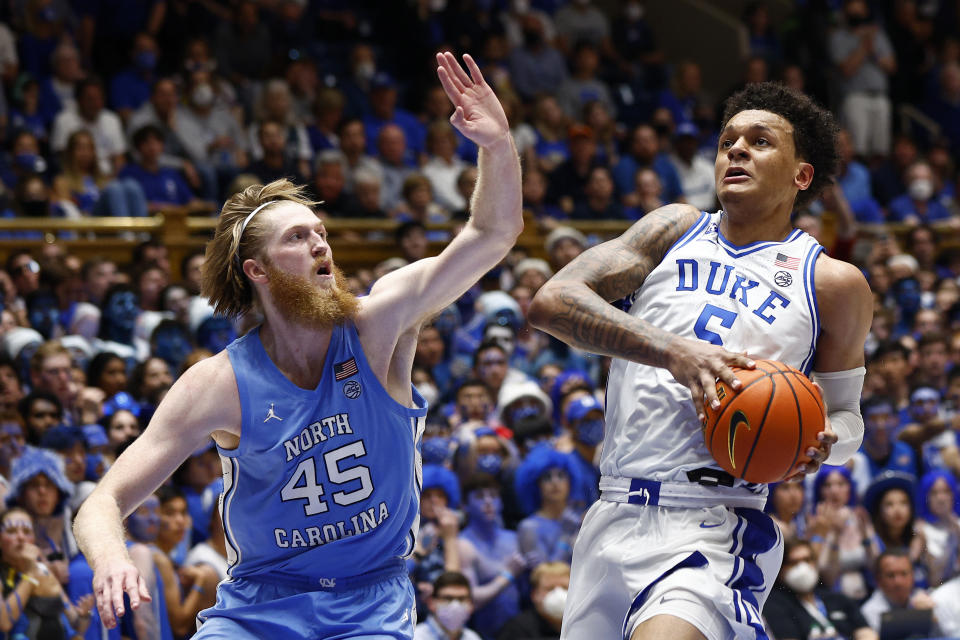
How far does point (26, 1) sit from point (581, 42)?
17.5 ft

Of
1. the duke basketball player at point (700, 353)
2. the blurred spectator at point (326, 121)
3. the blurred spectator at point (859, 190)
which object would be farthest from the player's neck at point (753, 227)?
the blurred spectator at point (859, 190)

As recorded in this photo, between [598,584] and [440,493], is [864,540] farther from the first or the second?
[598,584]

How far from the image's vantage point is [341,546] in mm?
3664

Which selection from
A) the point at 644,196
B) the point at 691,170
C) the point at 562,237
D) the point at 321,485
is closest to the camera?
the point at 321,485

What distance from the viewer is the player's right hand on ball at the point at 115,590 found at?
316 cm

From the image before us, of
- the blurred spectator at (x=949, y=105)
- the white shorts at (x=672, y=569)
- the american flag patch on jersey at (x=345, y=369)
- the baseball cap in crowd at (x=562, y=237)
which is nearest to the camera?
the white shorts at (x=672, y=569)

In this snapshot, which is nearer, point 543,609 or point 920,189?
point 543,609

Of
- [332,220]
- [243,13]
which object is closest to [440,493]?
[332,220]

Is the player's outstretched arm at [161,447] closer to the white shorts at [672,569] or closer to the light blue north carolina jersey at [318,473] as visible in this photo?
the light blue north carolina jersey at [318,473]

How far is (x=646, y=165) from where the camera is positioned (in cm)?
1173

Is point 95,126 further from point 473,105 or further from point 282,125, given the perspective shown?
point 473,105

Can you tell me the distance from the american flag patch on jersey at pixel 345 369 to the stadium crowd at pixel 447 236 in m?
1.29

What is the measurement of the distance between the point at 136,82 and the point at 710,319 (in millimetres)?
7769

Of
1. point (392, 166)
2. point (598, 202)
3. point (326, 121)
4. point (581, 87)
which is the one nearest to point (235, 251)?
point (392, 166)
